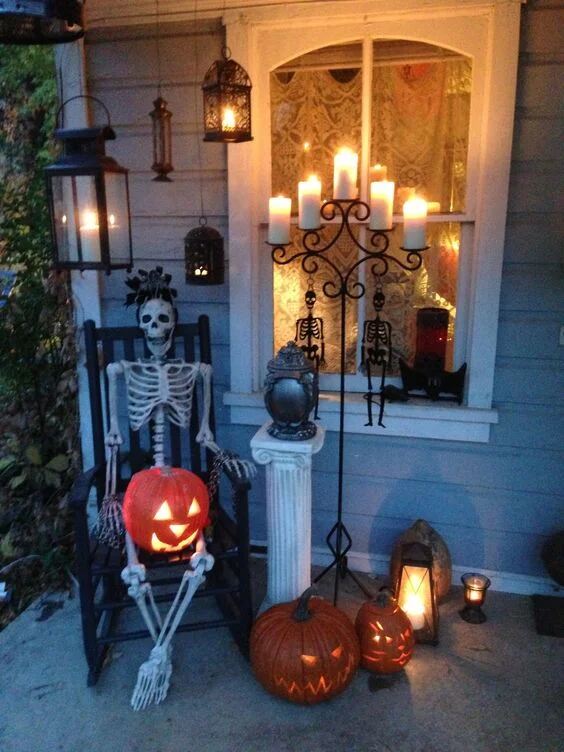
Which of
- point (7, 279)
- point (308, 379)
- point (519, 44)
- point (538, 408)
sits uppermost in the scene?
point (519, 44)

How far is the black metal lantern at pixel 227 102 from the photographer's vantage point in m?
2.34

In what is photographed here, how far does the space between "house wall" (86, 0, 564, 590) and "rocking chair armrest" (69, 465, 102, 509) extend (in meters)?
0.71

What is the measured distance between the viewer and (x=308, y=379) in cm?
232

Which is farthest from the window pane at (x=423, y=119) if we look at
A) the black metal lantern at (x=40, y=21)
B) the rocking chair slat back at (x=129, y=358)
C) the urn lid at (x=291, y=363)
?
the black metal lantern at (x=40, y=21)

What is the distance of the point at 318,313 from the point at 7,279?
1.49m

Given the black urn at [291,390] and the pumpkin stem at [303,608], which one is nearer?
the pumpkin stem at [303,608]

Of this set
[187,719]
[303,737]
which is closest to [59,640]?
[187,719]

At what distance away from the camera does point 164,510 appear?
218cm

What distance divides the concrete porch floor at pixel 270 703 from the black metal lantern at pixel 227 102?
6.40 feet

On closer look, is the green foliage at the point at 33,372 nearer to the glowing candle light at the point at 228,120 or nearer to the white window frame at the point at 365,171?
the white window frame at the point at 365,171

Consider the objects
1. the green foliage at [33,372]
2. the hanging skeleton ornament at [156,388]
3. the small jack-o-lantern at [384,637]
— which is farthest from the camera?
the green foliage at [33,372]

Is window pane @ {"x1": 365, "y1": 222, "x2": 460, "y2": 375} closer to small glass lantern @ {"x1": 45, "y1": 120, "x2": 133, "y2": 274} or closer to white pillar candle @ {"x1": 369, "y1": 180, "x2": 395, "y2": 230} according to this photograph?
white pillar candle @ {"x1": 369, "y1": 180, "x2": 395, "y2": 230}

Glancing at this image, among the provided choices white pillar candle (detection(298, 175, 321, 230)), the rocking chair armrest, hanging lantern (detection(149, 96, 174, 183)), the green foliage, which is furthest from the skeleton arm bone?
white pillar candle (detection(298, 175, 321, 230))

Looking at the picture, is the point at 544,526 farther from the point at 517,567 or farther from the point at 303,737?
the point at 303,737
